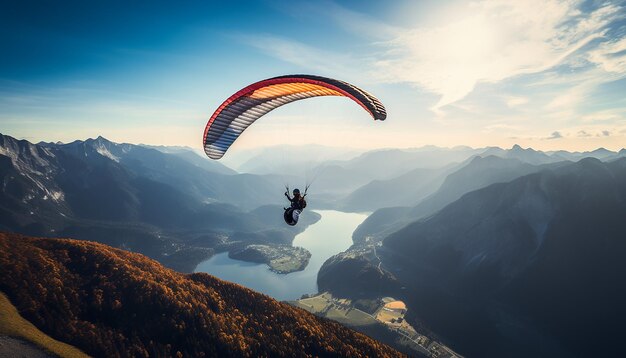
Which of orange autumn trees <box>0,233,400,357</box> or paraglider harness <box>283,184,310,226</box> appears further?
orange autumn trees <box>0,233,400,357</box>

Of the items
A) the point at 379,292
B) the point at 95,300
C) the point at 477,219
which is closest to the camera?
the point at 95,300

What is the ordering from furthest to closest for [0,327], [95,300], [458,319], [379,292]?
[379,292] → [458,319] → [95,300] → [0,327]

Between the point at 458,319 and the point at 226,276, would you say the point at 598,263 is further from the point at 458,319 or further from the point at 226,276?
the point at 226,276

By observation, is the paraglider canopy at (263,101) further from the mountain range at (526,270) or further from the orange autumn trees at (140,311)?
the mountain range at (526,270)

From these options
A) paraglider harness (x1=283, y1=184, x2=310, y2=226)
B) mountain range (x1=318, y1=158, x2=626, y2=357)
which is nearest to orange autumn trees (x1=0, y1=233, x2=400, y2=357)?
paraglider harness (x1=283, y1=184, x2=310, y2=226)

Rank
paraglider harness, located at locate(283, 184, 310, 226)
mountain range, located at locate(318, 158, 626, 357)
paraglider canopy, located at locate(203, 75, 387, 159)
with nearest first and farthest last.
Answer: paraglider canopy, located at locate(203, 75, 387, 159)
paraglider harness, located at locate(283, 184, 310, 226)
mountain range, located at locate(318, 158, 626, 357)

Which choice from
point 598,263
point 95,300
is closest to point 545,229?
point 598,263

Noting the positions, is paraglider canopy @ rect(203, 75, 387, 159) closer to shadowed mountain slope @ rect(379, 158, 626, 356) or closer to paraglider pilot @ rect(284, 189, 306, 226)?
paraglider pilot @ rect(284, 189, 306, 226)

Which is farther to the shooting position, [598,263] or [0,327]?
[598,263]
